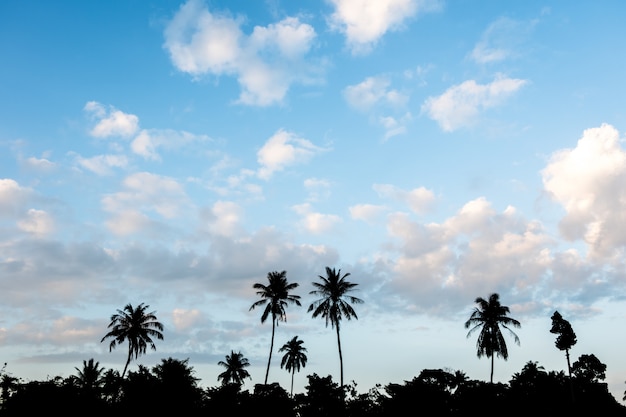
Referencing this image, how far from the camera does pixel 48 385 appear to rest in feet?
134

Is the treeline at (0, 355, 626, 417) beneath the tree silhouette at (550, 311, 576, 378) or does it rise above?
beneath

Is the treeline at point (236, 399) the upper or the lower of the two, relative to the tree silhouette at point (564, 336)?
lower

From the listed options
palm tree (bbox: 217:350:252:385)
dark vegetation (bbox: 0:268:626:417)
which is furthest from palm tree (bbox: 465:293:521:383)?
palm tree (bbox: 217:350:252:385)

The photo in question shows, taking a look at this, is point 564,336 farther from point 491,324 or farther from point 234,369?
point 234,369

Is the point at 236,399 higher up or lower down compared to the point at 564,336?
lower down

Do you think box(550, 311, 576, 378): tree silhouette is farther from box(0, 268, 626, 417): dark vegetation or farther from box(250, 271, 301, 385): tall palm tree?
box(250, 271, 301, 385): tall palm tree

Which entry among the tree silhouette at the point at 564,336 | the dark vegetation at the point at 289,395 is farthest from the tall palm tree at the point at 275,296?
the tree silhouette at the point at 564,336

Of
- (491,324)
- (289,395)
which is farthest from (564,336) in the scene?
(289,395)

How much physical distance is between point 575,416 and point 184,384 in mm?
41968

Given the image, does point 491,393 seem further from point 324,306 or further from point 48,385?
point 48,385

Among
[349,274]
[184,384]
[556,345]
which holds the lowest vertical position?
[184,384]

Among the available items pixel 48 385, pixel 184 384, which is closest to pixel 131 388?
pixel 184 384

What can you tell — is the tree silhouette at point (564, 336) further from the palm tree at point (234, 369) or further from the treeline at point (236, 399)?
the palm tree at point (234, 369)

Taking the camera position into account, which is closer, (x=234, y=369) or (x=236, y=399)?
(x=236, y=399)
